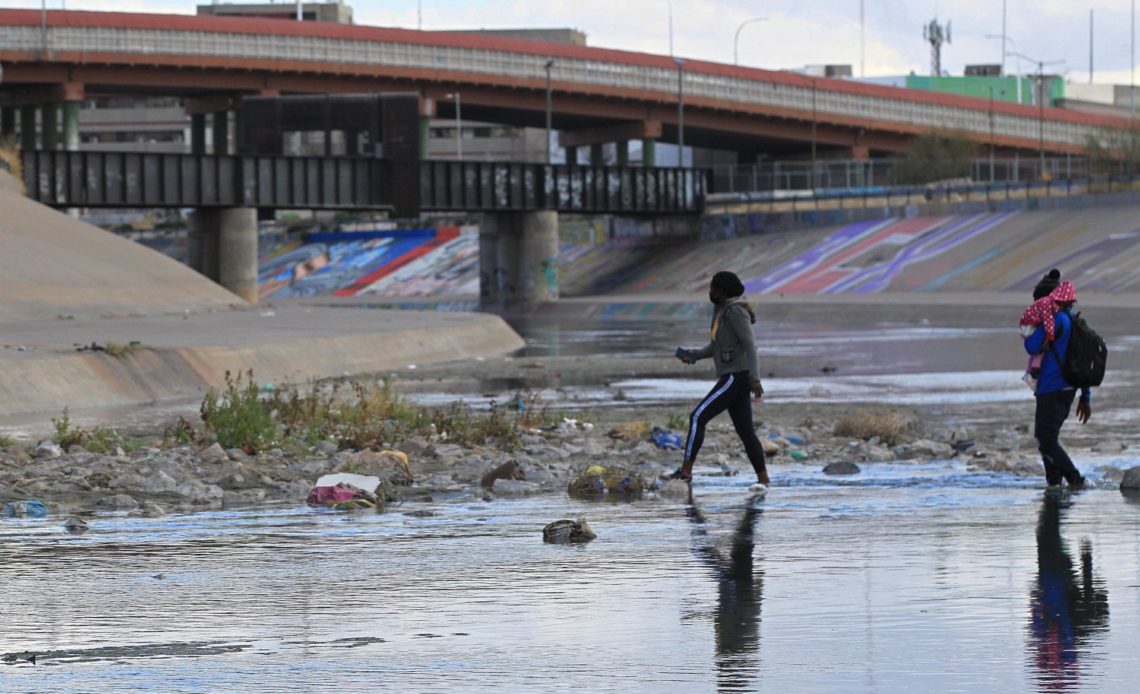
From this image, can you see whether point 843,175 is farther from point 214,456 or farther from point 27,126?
point 214,456

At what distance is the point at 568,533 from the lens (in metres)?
12.9

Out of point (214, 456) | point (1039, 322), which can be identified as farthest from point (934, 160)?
point (1039, 322)

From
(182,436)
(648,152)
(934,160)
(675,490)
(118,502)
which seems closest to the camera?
(118,502)

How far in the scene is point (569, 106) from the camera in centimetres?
12412

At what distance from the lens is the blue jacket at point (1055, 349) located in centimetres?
1588

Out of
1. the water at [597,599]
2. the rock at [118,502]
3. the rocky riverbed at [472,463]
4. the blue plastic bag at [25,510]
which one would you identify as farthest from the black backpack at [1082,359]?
the blue plastic bag at [25,510]

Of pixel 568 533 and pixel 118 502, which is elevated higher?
pixel 568 533

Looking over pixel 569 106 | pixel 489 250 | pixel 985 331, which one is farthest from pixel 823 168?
pixel 985 331

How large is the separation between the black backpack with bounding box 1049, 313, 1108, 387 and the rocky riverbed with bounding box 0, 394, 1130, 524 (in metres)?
0.95

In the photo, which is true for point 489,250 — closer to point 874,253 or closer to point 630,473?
point 874,253

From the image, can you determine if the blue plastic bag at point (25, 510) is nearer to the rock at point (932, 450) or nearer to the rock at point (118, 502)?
the rock at point (118, 502)

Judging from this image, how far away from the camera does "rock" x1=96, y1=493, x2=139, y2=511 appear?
50.5 ft

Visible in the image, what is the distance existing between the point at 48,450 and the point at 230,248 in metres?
69.4

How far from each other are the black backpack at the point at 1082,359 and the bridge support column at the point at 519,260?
268 feet
